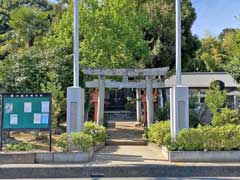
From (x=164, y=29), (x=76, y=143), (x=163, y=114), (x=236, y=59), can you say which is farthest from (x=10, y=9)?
(x=76, y=143)

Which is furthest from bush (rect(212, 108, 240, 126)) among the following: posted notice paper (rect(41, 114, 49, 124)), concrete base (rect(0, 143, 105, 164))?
posted notice paper (rect(41, 114, 49, 124))

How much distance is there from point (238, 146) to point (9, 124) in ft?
22.6

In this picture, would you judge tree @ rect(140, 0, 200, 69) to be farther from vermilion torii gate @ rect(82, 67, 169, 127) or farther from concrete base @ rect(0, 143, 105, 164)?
concrete base @ rect(0, 143, 105, 164)

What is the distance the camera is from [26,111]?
1382 cm

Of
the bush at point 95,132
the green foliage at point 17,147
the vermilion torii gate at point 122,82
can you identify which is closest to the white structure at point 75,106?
the green foliage at point 17,147

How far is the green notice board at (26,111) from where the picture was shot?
13.8m

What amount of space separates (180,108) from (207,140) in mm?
1493

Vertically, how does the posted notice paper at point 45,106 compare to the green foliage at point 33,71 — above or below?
below

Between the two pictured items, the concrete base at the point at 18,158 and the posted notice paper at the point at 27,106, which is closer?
the concrete base at the point at 18,158

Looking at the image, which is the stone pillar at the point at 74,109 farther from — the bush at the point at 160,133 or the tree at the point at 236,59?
the tree at the point at 236,59

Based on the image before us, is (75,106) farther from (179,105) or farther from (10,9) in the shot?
(10,9)

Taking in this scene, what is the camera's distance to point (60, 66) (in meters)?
21.1

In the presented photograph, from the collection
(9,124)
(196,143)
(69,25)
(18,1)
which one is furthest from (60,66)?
(18,1)

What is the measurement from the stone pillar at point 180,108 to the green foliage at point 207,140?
0.83 m
